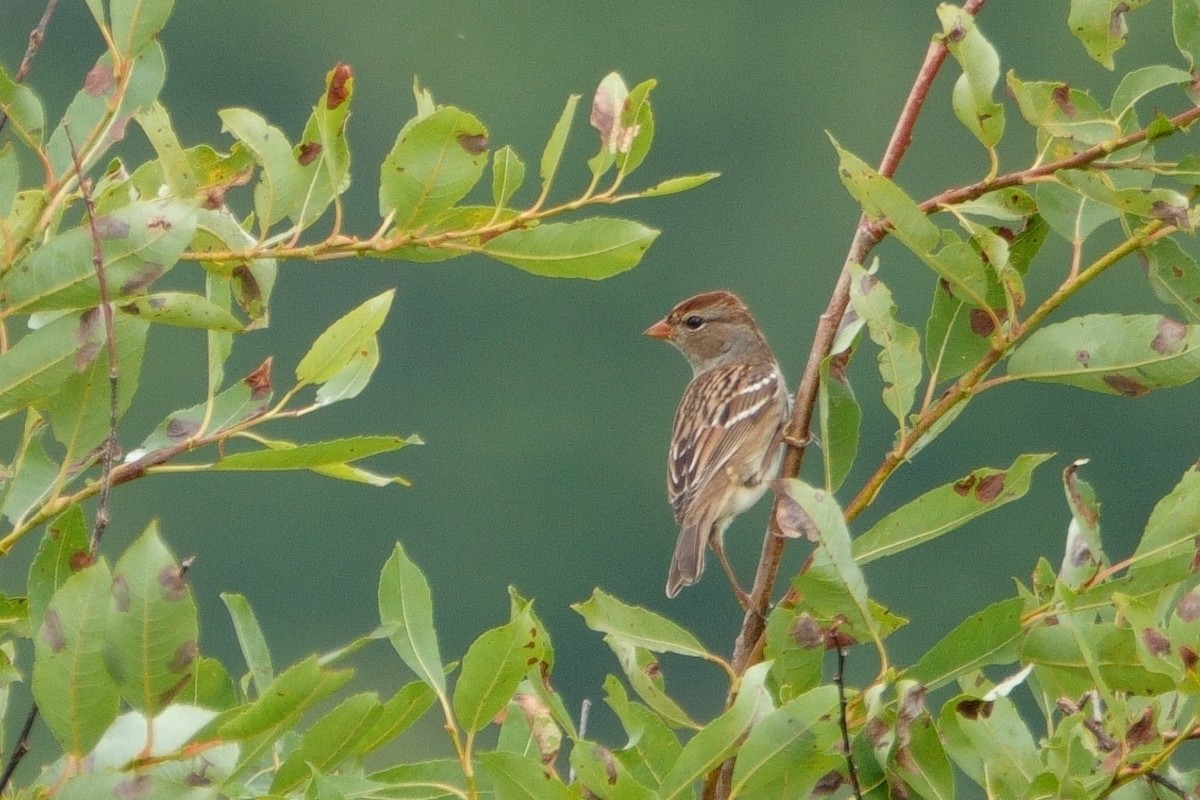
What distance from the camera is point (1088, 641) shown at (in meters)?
2.27

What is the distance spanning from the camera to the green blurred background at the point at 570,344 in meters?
32.5

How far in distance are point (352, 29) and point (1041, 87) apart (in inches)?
1643

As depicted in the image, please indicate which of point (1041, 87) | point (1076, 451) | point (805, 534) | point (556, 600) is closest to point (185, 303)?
point (805, 534)

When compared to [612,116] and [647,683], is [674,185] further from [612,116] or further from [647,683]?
[647,683]

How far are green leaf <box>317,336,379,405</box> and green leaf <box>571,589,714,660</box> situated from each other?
0.42 metres

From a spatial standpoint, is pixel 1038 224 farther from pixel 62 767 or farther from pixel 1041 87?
pixel 62 767

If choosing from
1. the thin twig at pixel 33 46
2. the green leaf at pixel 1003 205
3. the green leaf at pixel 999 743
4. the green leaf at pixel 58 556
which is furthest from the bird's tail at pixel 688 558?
the thin twig at pixel 33 46

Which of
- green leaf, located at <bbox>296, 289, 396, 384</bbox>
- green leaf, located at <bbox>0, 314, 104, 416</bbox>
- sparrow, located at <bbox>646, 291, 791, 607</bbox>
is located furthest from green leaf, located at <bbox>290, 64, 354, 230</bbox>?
sparrow, located at <bbox>646, 291, 791, 607</bbox>

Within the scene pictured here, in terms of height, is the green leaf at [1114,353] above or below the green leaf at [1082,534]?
above

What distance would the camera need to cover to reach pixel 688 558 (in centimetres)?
509

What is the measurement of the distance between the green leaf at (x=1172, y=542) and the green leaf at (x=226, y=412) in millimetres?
1116

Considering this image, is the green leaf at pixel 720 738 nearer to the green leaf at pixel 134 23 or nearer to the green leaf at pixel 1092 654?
the green leaf at pixel 1092 654

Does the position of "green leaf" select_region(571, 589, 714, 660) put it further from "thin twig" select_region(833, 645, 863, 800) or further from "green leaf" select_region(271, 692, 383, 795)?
"green leaf" select_region(271, 692, 383, 795)

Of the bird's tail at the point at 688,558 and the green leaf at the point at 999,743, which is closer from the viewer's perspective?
the green leaf at the point at 999,743
